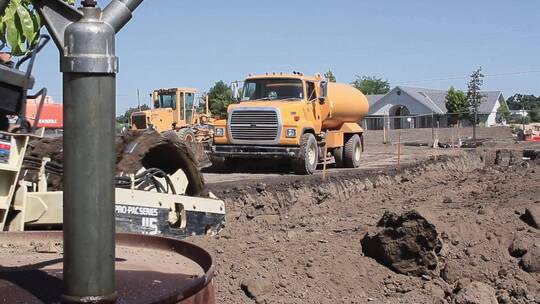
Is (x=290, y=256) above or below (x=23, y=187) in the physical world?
below

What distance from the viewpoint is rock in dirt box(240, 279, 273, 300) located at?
6516mm

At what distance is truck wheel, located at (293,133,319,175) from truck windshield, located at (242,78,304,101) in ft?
4.00

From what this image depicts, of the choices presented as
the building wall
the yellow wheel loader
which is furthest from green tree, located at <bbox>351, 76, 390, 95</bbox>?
the yellow wheel loader

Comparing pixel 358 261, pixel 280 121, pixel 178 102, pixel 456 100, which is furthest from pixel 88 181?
pixel 456 100

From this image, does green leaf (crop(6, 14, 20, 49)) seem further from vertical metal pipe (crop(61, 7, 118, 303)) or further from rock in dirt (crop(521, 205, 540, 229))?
rock in dirt (crop(521, 205, 540, 229))

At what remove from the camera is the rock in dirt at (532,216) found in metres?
9.59

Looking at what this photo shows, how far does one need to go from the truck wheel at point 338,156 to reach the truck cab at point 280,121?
1.62 meters

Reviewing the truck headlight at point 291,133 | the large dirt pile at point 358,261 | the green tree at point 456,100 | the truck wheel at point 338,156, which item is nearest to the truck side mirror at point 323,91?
the truck headlight at point 291,133

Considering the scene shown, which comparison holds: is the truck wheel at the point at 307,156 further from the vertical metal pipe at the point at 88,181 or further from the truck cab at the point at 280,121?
the vertical metal pipe at the point at 88,181

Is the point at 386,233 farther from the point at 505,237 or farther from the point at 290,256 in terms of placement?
the point at 505,237

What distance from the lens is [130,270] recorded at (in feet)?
8.63

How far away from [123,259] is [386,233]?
17.4 feet

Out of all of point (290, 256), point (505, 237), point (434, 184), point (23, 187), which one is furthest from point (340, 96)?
point (23, 187)

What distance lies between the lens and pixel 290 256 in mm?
7633
